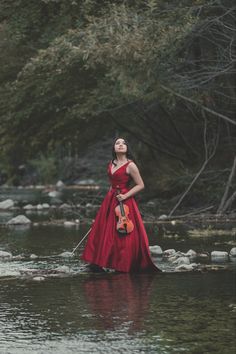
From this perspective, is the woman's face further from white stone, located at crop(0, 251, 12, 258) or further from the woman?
white stone, located at crop(0, 251, 12, 258)

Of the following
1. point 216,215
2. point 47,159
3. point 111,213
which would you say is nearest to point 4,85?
point 216,215

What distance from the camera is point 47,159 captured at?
6103cm

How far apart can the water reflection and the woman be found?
27 centimetres

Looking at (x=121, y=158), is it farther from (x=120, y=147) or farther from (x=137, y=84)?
(x=137, y=84)

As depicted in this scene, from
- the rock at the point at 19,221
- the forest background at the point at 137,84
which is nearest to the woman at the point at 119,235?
the forest background at the point at 137,84

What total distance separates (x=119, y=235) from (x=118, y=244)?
0.40 feet

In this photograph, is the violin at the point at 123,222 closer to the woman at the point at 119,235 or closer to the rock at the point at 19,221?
the woman at the point at 119,235

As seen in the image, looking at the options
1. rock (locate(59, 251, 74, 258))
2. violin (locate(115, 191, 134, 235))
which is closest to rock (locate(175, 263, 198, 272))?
violin (locate(115, 191, 134, 235))

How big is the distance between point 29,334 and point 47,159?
53.0 metres

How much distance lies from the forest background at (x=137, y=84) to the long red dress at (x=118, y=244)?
6604mm

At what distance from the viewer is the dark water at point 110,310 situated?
7.72 metres

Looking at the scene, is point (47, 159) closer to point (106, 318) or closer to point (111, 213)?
point (111, 213)

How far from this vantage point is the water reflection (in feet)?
28.6

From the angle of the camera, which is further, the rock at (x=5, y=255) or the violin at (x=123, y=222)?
the rock at (x=5, y=255)
